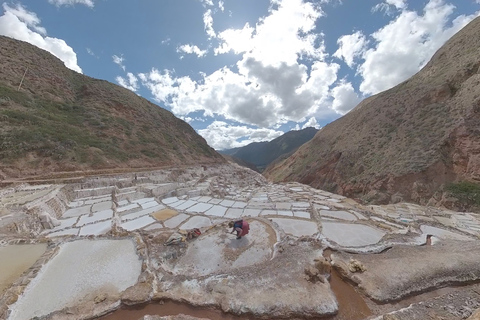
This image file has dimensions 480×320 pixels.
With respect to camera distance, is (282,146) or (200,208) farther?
(282,146)

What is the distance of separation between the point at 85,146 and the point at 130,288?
17587 mm

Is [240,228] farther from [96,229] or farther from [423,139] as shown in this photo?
[423,139]

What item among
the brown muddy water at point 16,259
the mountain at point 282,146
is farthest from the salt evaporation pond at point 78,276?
the mountain at point 282,146

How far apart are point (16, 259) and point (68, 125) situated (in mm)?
18355

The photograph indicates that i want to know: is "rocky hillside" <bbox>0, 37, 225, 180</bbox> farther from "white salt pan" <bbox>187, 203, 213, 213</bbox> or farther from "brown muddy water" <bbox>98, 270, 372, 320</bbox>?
"brown muddy water" <bbox>98, 270, 372, 320</bbox>

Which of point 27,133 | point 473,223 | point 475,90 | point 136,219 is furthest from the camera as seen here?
point 475,90

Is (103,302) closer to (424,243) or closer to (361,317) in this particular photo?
(361,317)

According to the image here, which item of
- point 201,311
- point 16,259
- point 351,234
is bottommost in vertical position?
point 201,311

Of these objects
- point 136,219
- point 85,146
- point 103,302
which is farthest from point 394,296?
point 85,146

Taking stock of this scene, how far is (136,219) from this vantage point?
A: 790 centimetres

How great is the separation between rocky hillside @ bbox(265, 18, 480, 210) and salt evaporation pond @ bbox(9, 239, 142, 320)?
2072cm

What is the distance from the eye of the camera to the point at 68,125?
60.0 feet

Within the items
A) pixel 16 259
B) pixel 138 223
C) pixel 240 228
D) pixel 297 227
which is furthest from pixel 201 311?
pixel 16 259

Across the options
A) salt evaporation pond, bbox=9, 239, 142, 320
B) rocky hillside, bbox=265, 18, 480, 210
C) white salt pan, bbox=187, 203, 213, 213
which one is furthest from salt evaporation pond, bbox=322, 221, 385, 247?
rocky hillside, bbox=265, 18, 480, 210
